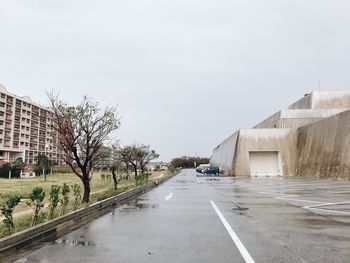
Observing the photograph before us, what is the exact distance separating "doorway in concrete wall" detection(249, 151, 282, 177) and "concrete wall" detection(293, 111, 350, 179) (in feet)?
8.67

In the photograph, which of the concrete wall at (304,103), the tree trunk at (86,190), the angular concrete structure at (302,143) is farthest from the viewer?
the concrete wall at (304,103)

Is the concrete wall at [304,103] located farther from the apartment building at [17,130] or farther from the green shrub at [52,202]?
the green shrub at [52,202]

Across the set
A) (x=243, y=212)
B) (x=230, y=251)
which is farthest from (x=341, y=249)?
(x=243, y=212)

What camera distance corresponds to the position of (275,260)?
5.80 meters

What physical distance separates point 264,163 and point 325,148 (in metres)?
11.1

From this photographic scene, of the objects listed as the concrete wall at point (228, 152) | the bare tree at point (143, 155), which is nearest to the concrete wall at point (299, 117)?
the concrete wall at point (228, 152)

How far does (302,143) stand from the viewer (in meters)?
47.9

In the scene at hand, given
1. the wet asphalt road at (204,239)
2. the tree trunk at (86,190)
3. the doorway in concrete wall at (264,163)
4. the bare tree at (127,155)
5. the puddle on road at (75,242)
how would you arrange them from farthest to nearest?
1. the doorway in concrete wall at (264,163)
2. the bare tree at (127,155)
3. the tree trunk at (86,190)
4. the puddle on road at (75,242)
5. the wet asphalt road at (204,239)

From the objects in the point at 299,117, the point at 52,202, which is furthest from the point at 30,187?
the point at 299,117

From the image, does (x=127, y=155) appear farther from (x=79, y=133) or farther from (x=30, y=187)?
(x=79, y=133)

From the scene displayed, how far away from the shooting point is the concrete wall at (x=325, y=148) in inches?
1396

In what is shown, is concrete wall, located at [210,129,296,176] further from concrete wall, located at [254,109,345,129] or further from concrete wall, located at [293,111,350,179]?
concrete wall, located at [254,109,345,129]

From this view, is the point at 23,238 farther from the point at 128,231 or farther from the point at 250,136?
the point at 250,136

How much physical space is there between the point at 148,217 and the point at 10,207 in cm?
463
